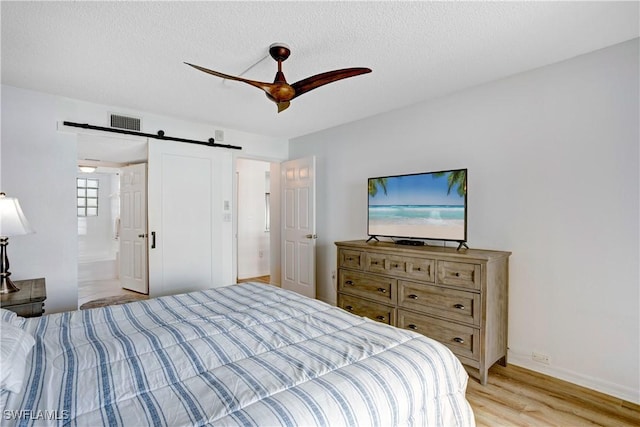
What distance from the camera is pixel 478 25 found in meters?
1.97

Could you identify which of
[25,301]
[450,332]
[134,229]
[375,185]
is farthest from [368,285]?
[134,229]

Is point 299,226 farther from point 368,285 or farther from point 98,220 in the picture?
point 98,220

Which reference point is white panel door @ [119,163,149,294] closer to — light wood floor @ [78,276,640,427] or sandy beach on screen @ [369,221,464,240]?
sandy beach on screen @ [369,221,464,240]

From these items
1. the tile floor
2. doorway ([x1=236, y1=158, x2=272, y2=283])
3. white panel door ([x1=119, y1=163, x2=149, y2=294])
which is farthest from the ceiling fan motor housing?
the tile floor

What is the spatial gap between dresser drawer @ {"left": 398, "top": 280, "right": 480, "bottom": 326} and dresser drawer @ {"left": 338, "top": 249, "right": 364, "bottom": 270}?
19.9 inches

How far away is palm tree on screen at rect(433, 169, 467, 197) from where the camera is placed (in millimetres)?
2762

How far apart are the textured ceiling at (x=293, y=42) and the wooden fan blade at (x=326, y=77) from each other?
0.94ft

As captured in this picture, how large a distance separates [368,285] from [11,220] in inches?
116

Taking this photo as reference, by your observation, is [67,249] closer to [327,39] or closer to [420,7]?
[327,39]

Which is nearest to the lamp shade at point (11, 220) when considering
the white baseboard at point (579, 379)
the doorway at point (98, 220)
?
the white baseboard at point (579, 379)

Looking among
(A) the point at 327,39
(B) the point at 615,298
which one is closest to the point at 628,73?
(B) the point at 615,298

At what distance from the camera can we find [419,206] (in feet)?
10.2

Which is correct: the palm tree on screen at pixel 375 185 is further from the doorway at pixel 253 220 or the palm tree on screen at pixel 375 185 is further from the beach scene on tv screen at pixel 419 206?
the doorway at pixel 253 220

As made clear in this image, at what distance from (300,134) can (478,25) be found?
3.06 m
